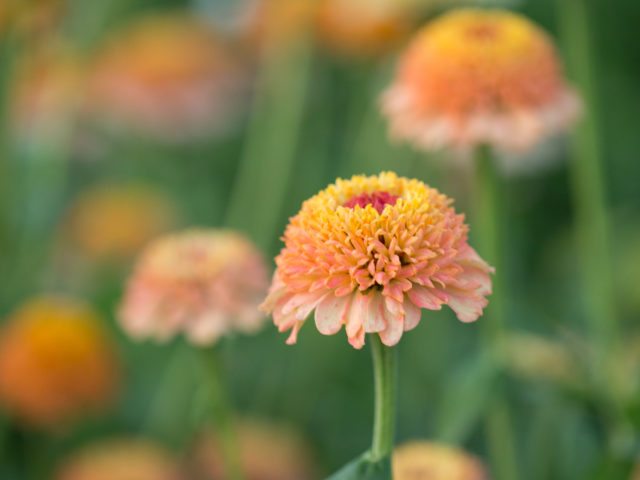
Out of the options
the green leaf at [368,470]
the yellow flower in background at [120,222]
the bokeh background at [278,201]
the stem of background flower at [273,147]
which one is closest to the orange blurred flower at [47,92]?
the bokeh background at [278,201]

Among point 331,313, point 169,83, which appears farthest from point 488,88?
point 169,83

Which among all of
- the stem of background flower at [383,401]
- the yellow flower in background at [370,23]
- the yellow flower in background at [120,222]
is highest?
the yellow flower in background at [370,23]

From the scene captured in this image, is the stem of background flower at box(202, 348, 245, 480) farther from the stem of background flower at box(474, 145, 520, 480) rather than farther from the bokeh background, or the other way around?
the stem of background flower at box(474, 145, 520, 480)

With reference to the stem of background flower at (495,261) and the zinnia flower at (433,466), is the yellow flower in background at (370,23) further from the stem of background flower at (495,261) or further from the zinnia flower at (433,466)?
the zinnia flower at (433,466)

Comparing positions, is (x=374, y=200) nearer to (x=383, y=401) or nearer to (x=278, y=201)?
(x=383, y=401)

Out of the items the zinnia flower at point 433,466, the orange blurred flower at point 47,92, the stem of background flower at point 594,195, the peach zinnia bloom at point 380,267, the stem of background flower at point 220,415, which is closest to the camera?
the peach zinnia bloom at point 380,267

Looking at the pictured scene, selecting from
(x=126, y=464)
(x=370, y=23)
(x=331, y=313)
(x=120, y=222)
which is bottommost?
(x=126, y=464)

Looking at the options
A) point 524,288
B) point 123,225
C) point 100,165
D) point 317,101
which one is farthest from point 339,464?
point 100,165
